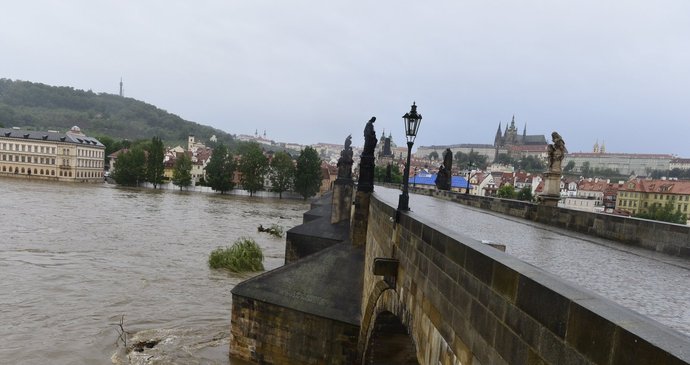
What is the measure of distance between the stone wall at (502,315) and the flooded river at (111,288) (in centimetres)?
876

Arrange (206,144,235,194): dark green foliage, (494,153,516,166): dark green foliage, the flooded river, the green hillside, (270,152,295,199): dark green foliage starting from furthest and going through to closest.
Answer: the green hillside, (494,153,516,166): dark green foliage, (270,152,295,199): dark green foliage, (206,144,235,194): dark green foliage, the flooded river

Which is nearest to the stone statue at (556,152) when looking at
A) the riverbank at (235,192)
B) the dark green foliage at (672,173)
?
the riverbank at (235,192)

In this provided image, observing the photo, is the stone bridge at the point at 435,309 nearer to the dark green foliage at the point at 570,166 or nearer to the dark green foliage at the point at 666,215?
the dark green foliage at the point at 666,215

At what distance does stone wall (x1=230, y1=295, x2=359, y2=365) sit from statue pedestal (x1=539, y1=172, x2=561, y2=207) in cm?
760

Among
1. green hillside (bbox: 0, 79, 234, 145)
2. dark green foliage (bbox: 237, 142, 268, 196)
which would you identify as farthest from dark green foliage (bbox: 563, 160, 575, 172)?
green hillside (bbox: 0, 79, 234, 145)

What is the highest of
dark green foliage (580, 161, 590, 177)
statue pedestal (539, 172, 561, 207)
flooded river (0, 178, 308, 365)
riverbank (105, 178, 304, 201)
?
dark green foliage (580, 161, 590, 177)

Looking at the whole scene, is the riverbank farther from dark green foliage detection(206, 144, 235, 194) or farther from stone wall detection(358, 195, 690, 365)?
stone wall detection(358, 195, 690, 365)

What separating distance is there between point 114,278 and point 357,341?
14.5 metres

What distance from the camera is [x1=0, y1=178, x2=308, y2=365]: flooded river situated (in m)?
13.9

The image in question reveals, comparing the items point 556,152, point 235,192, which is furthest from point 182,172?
point 556,152

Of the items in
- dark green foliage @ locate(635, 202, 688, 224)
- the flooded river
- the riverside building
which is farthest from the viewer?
the riverside building

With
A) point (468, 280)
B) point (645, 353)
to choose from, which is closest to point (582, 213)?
point (468, 280)

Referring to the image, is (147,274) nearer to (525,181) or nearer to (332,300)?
(332,300)

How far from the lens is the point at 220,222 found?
41.8 m
